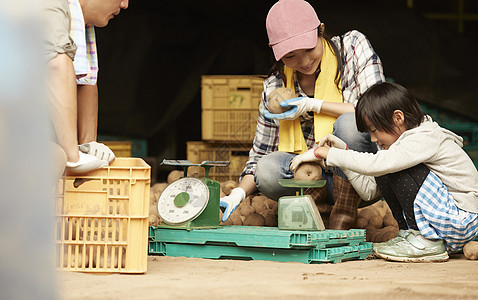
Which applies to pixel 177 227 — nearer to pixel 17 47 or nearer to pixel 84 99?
pixel 84 99

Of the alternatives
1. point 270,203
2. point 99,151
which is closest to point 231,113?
point 270,203

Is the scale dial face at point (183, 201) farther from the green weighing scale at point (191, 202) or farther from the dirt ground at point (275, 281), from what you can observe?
the dirt ground at point (275, 281)

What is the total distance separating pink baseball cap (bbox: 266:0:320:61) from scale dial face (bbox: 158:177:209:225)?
0.77 m

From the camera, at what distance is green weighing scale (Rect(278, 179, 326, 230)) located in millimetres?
2400

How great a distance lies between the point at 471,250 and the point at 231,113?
2736 millimetres

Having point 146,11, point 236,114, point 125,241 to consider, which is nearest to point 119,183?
point 125,241

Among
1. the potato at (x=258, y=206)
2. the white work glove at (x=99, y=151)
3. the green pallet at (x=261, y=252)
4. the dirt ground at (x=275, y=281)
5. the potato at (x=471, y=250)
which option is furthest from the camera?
the potato at (x=258, y=206)

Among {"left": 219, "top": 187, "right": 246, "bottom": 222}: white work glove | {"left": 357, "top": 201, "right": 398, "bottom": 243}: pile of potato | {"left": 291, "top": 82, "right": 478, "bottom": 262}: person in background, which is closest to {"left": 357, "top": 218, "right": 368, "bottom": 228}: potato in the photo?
{"left": 357, "top": 201, "right": 398, "bottom": 243}: pile of potato

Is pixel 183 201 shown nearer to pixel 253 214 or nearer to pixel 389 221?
pixel 253 214

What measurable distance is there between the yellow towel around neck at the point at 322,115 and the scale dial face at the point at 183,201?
72 cm

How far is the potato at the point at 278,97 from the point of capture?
2.89 meters

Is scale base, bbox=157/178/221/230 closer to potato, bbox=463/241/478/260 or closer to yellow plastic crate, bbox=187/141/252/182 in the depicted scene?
potato, bbox=463/241/478/260

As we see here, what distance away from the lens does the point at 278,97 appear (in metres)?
2.89

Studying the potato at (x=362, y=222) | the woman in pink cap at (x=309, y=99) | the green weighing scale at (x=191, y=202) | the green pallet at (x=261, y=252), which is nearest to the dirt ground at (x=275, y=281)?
the green pallet at (x=261, y=252)
